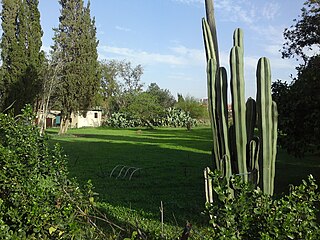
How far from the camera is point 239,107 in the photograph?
3.93 meters

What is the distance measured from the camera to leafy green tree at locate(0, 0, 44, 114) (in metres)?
18.3

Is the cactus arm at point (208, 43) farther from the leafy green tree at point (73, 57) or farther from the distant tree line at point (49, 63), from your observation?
the leafy green tree at point (73, 57)

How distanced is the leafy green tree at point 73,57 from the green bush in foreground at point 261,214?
22161 millimetres

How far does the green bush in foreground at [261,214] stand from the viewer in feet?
6.36

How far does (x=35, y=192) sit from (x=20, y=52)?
17053mm

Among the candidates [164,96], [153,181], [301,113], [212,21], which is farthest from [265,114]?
[164,96]

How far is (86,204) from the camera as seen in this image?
311 cm

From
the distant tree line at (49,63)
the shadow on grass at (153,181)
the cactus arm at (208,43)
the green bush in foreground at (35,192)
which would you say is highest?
the distant tree line at (49,63)

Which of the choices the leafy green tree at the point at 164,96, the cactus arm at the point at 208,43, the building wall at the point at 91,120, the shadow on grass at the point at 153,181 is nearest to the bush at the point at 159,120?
the building wall at the point at 91,120

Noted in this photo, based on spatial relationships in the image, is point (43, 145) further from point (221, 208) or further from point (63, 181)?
point (221, 208)

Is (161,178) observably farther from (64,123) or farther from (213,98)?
(64,123)

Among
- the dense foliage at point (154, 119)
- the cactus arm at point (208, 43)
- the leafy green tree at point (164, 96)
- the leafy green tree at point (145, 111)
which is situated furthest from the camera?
the leafy green tree at point (164, 96)

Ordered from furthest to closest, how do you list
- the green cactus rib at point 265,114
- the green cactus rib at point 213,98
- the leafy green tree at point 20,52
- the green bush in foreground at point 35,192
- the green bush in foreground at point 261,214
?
the leafy green tree at point 20,52 → the green cactus rib at point 213,98 → the green cactus rib at point 265,114 → the green bush in foreground at point 35,192 → the green bush in foreground at point 261,214

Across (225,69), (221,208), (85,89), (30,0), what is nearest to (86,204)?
Answer: (221,208)
